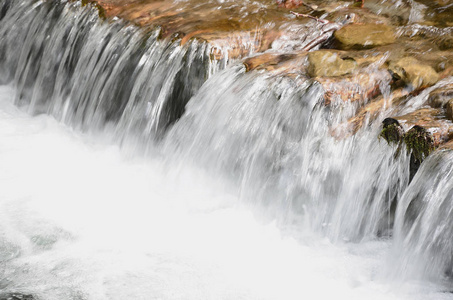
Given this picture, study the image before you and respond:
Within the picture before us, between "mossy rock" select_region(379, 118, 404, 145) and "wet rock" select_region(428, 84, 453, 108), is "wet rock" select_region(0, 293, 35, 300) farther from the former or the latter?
"wet rock" select_region(428, 84, 453, 108)

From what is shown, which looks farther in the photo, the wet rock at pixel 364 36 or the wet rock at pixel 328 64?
the wet rock at pixel 364 36

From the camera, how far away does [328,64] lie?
4.73 m

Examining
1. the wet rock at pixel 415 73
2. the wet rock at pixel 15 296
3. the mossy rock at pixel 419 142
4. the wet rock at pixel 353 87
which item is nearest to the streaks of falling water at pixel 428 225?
the mossy rock at pixel 419 142

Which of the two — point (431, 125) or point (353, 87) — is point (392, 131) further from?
point (353, 87)

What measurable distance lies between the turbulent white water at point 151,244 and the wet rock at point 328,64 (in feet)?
3.99

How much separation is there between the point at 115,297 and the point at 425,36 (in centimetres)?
363

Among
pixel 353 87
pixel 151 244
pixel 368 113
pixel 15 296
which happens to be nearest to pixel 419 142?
pixel 368 113

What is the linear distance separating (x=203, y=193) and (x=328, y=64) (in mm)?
1481

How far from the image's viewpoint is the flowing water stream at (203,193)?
146 inches

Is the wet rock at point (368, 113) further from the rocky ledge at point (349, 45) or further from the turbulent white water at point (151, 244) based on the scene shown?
the turbulent white water at point (151, 244)

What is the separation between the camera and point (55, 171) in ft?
16.9

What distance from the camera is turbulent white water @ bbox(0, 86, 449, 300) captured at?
12.1 ft

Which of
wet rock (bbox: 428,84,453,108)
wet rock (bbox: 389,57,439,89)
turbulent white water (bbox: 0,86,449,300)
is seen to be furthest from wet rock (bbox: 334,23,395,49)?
turbulent white water (bbox: 0,86,449,300)

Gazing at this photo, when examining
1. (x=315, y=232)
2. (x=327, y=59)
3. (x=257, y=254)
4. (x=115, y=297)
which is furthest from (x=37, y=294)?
(x=327, y=59)
